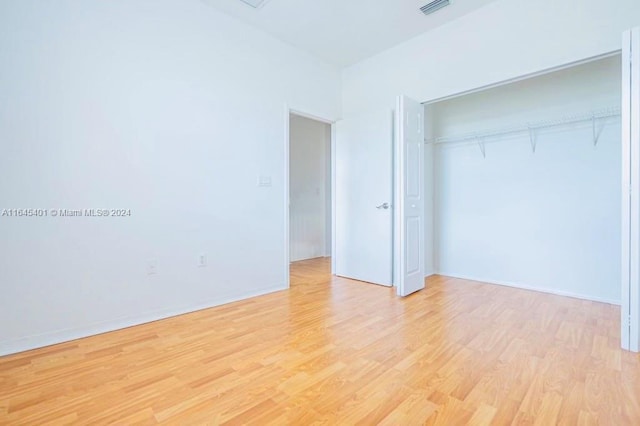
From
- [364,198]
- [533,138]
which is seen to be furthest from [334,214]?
[533,138]

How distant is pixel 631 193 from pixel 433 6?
2236mm

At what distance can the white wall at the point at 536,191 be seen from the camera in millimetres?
2977

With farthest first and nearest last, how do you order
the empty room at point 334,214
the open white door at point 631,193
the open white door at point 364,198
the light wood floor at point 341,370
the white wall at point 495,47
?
the open white door at point 364,198 < the white wall at point 495,47 < the open white door at point 631,193 < the empty room at point 334,214 < the light wood floor at point 341,370

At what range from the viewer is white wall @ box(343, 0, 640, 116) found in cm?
233

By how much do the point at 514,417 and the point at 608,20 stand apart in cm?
283

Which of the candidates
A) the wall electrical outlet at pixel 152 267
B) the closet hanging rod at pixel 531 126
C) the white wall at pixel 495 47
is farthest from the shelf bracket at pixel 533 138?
the wall electrical outlet at pixel 152 267

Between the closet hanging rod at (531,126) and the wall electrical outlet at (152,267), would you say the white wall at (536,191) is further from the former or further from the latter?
the wall electrical outlet at (152,267)

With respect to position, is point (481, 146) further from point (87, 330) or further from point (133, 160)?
point (87, 330)

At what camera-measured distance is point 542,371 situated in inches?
69.5

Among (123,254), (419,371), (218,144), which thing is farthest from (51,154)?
(419,371)

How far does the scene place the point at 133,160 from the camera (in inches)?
97.4

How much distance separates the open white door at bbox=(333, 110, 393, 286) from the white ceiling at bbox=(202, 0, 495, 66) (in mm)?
840

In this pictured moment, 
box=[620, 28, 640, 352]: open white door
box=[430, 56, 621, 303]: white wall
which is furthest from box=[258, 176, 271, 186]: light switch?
box=[620, 28, 640, 352]: open white door

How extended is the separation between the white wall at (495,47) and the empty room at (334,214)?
0.8 inches
